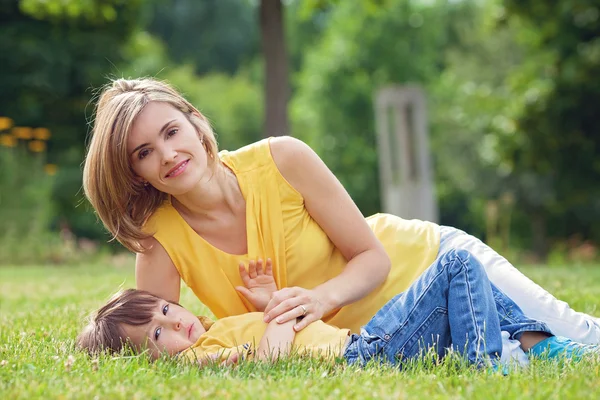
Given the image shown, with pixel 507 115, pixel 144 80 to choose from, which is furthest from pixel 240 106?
pixel 144 80

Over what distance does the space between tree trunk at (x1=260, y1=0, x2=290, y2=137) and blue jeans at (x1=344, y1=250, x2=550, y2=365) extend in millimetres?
9564

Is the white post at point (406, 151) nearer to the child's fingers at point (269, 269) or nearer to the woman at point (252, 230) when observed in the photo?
the woman at point (252, 230)

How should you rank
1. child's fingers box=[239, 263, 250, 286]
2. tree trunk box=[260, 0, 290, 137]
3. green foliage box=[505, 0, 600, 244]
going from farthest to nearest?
green foliage box=[505, 0, 600, 244] → tree trunk box=[260, 0, 290, 137] → child's fingers box=[239, 263, 250, 286]

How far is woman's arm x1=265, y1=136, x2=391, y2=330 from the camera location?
358 cm

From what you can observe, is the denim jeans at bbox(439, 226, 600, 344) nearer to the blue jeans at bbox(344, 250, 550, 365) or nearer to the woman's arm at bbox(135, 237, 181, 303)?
the blue jeans at bbox(344, 250, 550, 365)

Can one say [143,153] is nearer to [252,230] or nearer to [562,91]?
[252,230]

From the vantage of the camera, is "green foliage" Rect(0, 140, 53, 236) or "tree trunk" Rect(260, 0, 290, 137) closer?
"green foliage" Rect(0, 140, 53, 236)

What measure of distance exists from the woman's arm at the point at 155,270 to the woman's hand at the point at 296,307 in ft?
1.84

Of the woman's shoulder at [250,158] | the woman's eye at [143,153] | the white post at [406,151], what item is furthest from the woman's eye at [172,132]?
the white post at [406,151]

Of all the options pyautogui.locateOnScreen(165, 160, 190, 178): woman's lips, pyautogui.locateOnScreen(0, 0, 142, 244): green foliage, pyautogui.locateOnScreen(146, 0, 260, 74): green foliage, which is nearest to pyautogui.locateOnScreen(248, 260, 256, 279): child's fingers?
pyautogui.locateOnScreen(165, 160, 190, 178): woman's lips

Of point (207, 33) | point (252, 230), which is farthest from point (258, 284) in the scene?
point (207, 33)

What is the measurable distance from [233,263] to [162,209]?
0.43 metres

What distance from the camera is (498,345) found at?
3.14 meters

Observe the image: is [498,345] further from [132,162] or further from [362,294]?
[132,162]
